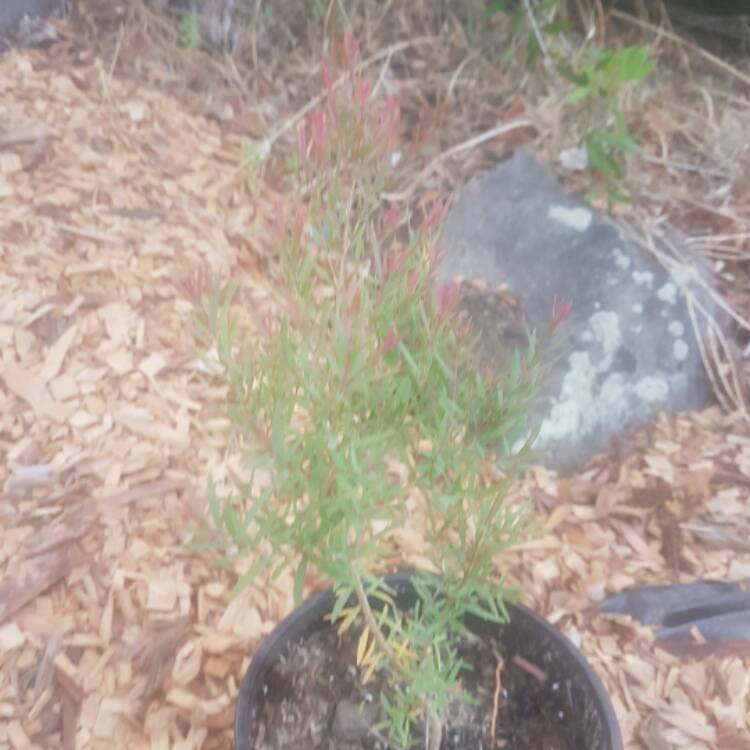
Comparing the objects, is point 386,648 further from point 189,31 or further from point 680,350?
point 189,31

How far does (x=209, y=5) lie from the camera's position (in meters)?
2.84

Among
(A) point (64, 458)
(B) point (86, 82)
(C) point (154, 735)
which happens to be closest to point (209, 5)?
(B) point (86, 82)

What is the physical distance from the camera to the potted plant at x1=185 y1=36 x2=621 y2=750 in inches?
42.7

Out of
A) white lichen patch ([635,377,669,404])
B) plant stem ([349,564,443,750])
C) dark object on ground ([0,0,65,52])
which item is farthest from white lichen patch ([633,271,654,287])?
dark object on ground ([0,0,65,52])

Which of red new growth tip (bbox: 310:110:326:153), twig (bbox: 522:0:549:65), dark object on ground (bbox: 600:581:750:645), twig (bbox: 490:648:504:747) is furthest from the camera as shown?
twig (bbox: 522:0:549:65)

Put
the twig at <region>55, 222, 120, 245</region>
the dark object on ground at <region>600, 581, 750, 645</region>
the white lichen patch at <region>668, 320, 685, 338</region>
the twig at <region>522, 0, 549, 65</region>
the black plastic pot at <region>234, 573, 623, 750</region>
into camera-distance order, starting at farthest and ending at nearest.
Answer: the twig at <region>522, 0, 549, 65</region>
the white lichen patch at <region>668, 320, 685, 338</region>
the twig at <region>55, 222, 120, 245</region>
the dark object on ground at <region>600, 581, 750, 645</region>
the black plastic pot at <region>234, 573, 623, 750</region>

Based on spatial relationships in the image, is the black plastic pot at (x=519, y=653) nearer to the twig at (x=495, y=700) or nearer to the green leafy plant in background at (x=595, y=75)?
the twig at (x=495, y=700)

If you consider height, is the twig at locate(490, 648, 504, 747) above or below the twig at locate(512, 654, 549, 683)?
below

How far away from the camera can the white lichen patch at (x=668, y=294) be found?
2457mm

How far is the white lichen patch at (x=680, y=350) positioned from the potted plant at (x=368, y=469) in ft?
3.83

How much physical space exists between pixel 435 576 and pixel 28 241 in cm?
134

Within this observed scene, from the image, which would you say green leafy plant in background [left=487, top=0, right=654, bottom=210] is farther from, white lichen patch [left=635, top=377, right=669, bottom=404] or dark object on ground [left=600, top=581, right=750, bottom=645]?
dark object on ground [left=600, top=581, right=750, bottom=645]

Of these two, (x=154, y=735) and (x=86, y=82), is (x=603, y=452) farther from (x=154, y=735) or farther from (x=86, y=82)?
(x=86, y=82)

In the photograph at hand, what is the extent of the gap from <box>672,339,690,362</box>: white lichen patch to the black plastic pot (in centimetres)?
116
